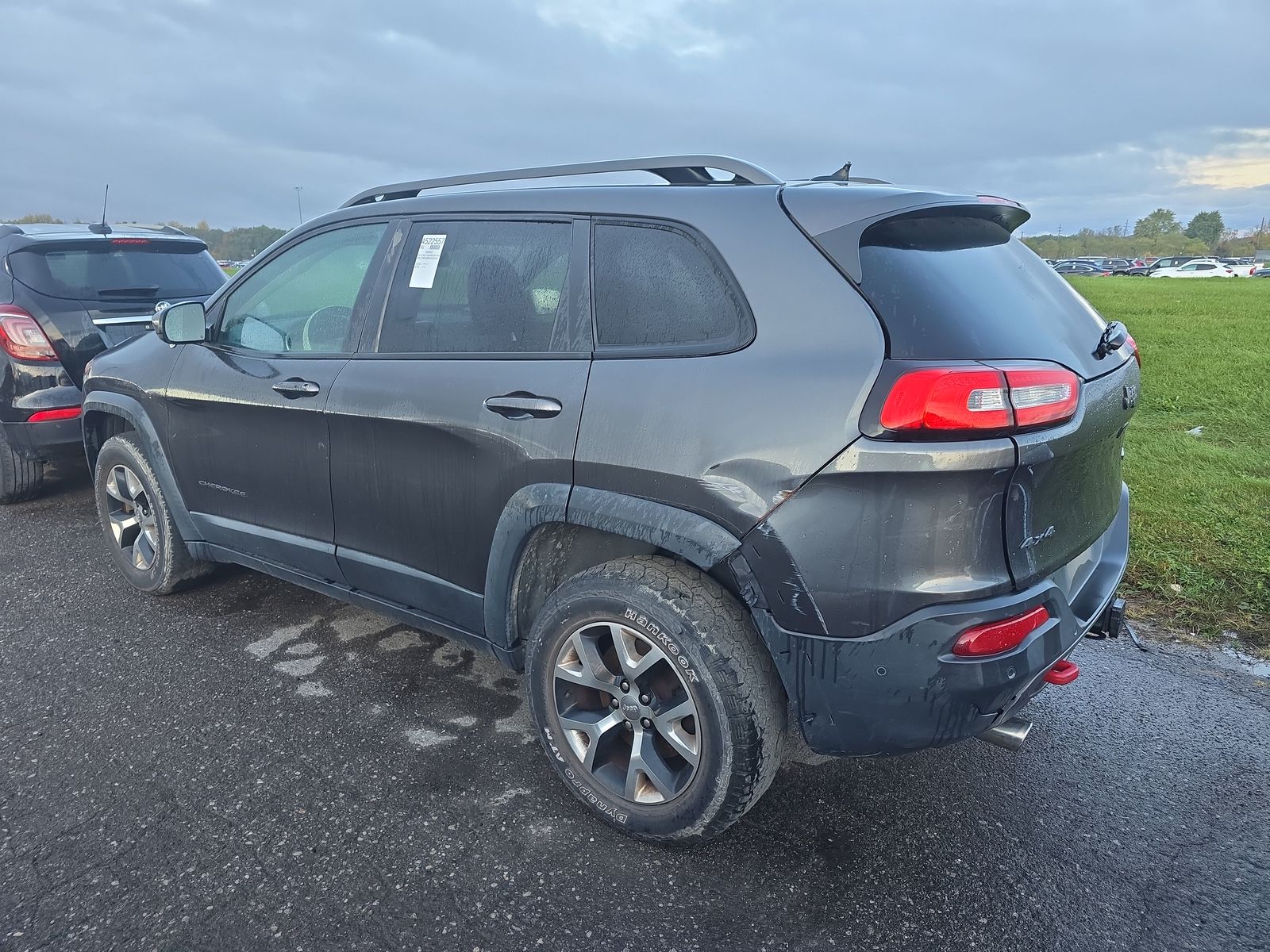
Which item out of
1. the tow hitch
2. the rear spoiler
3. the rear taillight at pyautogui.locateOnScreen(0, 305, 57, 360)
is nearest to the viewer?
the rear spoiler

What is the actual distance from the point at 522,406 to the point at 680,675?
888 mm

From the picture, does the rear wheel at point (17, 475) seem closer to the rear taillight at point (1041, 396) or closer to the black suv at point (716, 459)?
the black suv at point (716, 459)

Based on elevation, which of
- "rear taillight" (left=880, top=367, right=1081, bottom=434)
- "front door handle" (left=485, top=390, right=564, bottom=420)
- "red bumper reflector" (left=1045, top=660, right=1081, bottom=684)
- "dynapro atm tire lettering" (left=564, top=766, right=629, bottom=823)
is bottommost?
"dynapro atm tire lettering" (left=564, top=766, right=629, bottom=823)

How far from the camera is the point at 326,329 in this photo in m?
3.30

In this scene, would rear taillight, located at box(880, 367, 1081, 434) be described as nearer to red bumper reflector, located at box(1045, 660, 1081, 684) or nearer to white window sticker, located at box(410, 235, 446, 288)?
red bumper reflector, located at box(1045, 660, 1081, 684)

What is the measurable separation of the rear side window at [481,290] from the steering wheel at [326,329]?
238 millimetres

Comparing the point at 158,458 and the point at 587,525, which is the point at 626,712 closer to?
the point at 587,525

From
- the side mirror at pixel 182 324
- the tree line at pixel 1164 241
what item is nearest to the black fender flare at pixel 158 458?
the side mirror at pixel 182 324

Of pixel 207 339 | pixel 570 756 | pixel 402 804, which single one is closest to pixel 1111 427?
pixel 570 756

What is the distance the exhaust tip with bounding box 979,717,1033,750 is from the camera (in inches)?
93.7

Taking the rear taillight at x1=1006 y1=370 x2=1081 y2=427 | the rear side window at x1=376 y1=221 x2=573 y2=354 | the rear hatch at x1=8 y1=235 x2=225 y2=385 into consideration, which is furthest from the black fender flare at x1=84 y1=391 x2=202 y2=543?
the rear taillight at x1=1006 y1=370 x2=1081 y2=427

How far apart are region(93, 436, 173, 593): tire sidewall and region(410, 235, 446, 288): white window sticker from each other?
182 centimetres

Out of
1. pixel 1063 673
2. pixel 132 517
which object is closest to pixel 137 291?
pixel 132 517

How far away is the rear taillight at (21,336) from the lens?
17.0ft
